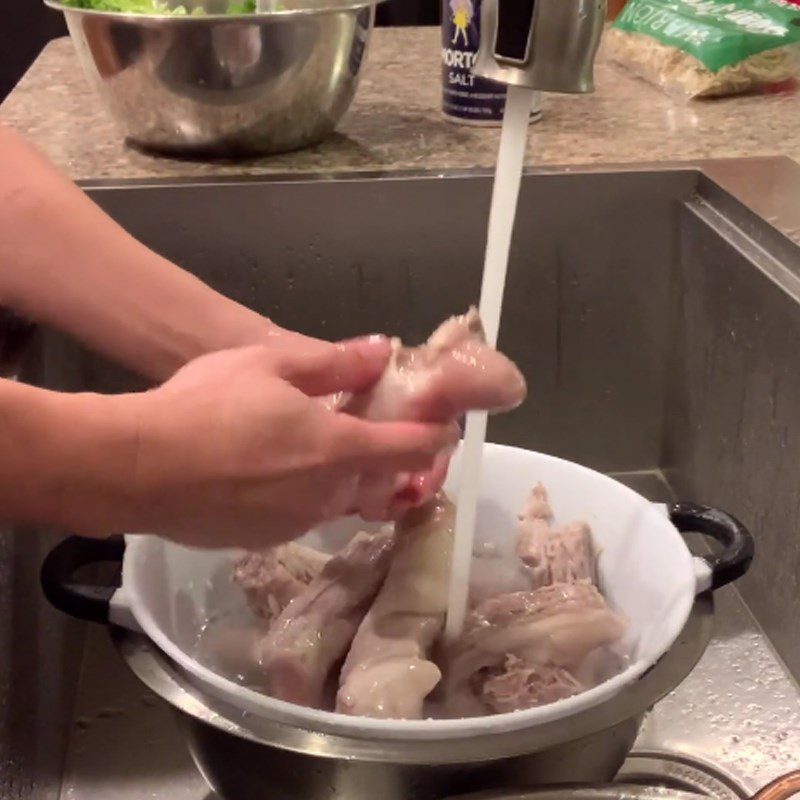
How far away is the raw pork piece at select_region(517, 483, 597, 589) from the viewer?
24.5 inches

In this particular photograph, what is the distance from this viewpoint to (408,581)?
0.57 meters

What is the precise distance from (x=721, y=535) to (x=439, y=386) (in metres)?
0.21

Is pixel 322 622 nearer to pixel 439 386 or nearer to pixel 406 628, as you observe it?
pixel 406 628

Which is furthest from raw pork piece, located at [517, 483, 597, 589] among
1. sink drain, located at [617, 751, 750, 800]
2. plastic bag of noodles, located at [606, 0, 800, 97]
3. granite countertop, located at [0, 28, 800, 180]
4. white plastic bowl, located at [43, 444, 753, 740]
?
plastic bag of noodles, located at [606, 0, 800, 97]

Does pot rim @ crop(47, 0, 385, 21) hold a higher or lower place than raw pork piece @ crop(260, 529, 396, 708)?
higher

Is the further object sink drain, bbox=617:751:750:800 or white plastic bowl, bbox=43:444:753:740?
sink drain, bbox=617:751:750:800

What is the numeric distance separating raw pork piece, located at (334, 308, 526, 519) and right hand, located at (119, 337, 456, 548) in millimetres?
28

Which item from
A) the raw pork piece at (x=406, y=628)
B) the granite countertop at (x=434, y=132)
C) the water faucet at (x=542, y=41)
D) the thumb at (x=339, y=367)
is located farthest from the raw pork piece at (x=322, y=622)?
the granite countertop at (x=434, y=132)

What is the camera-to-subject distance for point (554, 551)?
630 mm

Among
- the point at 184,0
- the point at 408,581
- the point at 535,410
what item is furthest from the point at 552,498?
the point at 184,0

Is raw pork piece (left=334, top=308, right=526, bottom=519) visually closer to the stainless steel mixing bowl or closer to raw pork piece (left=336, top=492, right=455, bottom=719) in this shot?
raw pork piece (left=336, top=492, right=455, bottom=719)

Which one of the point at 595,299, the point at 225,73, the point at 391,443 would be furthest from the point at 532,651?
the point at 225,73

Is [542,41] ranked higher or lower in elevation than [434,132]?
higher

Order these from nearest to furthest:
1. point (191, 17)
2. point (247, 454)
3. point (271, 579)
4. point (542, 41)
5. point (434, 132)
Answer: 1. point (247, 454)
2. point (542, 41)
3. point (271, 579)
4. point (191, 17)
5. point (434, 132)
